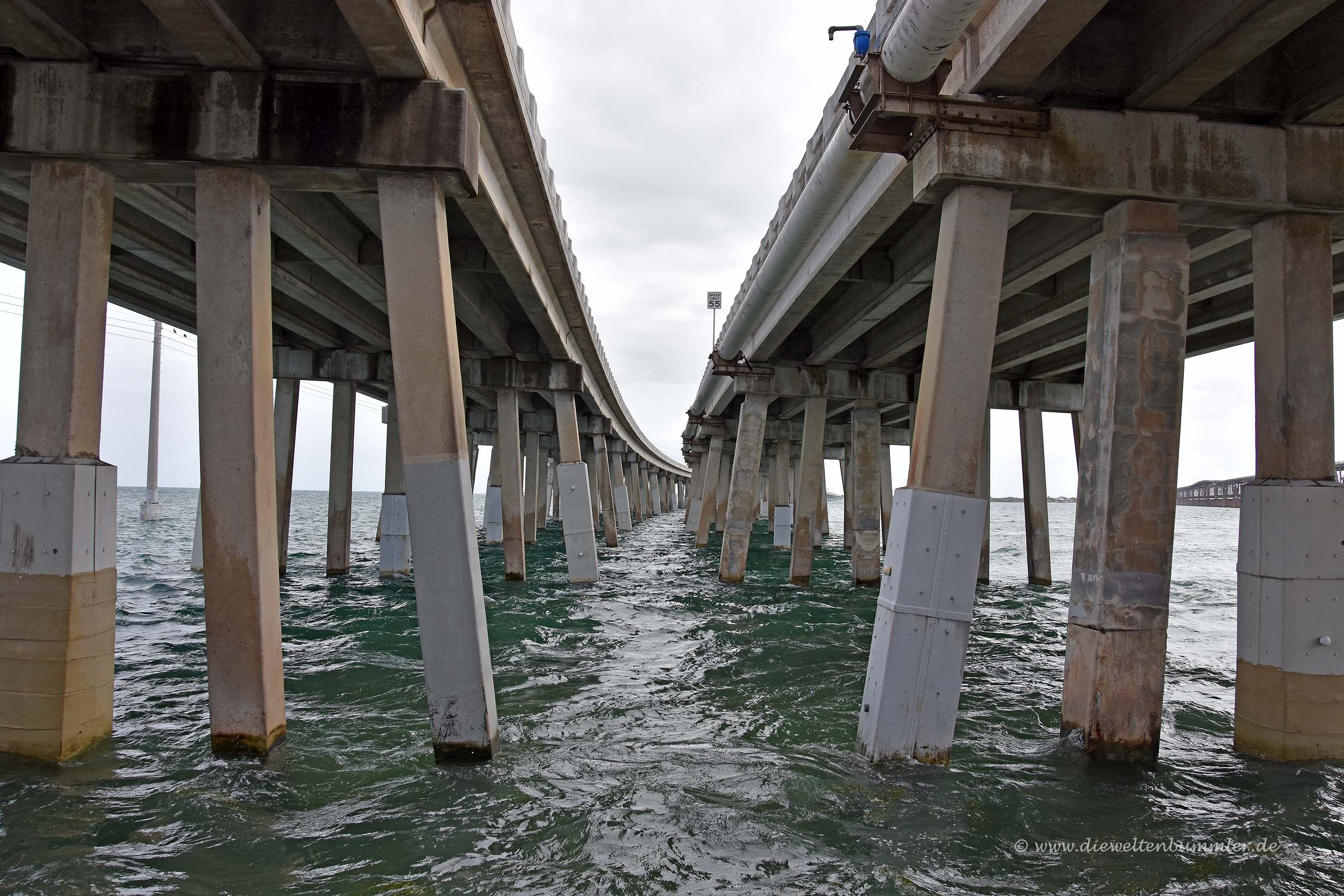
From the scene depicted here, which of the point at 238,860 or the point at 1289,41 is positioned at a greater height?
the point at 1289,41

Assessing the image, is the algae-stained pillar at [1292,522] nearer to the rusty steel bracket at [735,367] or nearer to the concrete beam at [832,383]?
the concrete beam at [832,383]

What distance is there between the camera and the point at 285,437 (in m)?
17.6

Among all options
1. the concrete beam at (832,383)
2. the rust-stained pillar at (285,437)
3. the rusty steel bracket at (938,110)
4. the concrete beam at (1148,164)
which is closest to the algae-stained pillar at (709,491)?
the concrete beam at (832,383)

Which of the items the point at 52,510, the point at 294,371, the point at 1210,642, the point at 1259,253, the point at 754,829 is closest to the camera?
the point at 754,829

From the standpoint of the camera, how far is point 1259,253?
23.6 feet

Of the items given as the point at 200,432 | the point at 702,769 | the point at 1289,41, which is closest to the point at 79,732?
the point at 200,432

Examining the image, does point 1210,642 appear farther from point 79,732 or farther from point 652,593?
point 79,732

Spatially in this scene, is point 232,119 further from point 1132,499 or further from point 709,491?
point 709,491

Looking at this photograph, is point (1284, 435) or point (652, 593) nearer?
point (1284, 435)

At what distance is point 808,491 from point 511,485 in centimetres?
680

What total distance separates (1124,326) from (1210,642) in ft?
29.5

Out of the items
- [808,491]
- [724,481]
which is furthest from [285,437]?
[724,481]

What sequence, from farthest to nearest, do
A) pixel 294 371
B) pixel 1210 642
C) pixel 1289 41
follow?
pixel 294 371, pixel 1210 642, pixel 1289 41

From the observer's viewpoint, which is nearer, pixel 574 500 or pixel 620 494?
pixel 574 500
